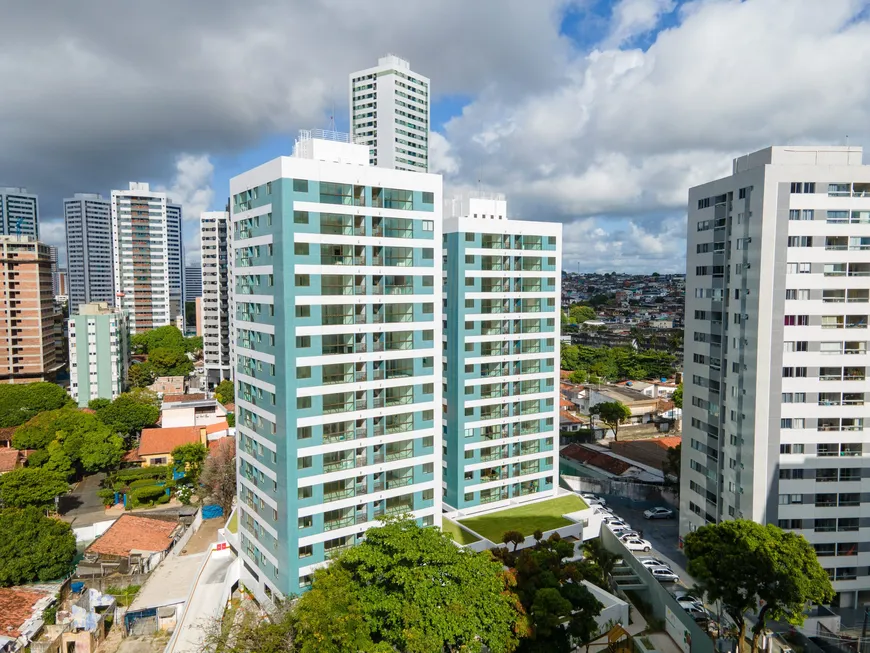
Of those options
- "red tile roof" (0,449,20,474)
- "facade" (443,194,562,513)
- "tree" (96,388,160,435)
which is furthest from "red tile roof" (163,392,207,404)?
"facade" (443,194,562,513)

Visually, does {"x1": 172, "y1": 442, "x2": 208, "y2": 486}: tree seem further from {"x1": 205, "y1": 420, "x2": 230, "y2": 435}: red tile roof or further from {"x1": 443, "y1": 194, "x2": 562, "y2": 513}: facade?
{"x1": 443, "y1": 194, "x2": 562, "y2": 513}: facade

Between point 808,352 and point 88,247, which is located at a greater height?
point 88,247

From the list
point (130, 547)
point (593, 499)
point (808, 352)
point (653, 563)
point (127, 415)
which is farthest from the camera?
point (127, 415)

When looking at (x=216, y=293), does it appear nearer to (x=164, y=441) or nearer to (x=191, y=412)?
(x=191, y=412)

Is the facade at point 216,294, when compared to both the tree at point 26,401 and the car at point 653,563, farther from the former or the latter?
the car at point 653,563

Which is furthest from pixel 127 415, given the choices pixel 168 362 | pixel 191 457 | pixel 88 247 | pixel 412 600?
pixel 88 247

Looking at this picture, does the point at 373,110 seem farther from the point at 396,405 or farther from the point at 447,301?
the point at 396,405

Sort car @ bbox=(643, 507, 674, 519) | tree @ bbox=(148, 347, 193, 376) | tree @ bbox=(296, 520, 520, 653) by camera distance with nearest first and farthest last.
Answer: tree @ bbox=(296, 520, 520, 653) → car @ bbox=(643, 507, 674, 519) → tree @ bbox=(148, 347, 193, 376)
